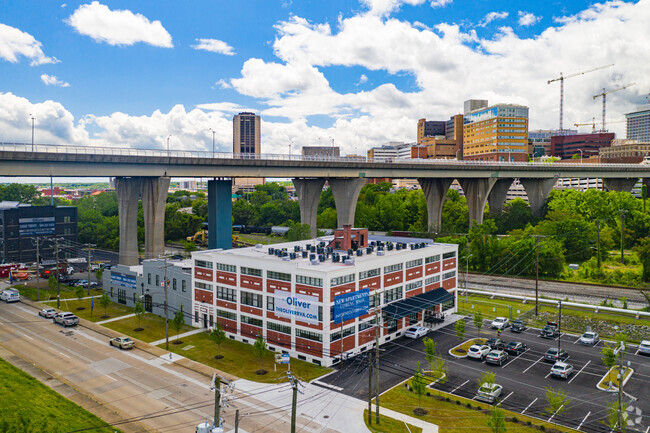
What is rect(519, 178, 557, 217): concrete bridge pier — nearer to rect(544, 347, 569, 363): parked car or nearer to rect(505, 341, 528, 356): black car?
rect(505, 341, 528, 356): black car

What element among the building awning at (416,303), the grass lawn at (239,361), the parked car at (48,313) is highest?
the building awning at (416,303)

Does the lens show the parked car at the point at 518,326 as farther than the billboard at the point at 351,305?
Yes

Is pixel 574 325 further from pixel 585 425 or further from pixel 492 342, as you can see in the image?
pixel 585 425

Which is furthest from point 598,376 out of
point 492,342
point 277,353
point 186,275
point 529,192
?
point 529,192

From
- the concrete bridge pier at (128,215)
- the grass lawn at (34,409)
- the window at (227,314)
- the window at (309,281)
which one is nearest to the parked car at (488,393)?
the window at (309,281)

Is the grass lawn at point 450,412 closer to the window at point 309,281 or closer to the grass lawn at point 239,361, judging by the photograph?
the grass lawn at point 239,361

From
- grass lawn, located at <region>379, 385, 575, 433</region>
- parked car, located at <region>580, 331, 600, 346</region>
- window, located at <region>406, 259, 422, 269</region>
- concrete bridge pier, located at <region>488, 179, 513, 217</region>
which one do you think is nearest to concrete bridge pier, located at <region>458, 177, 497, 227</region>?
concrete bridge pier, located at <region>488, 179, 513, 217</region>

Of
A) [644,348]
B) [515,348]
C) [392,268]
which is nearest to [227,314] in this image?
[392,268]
